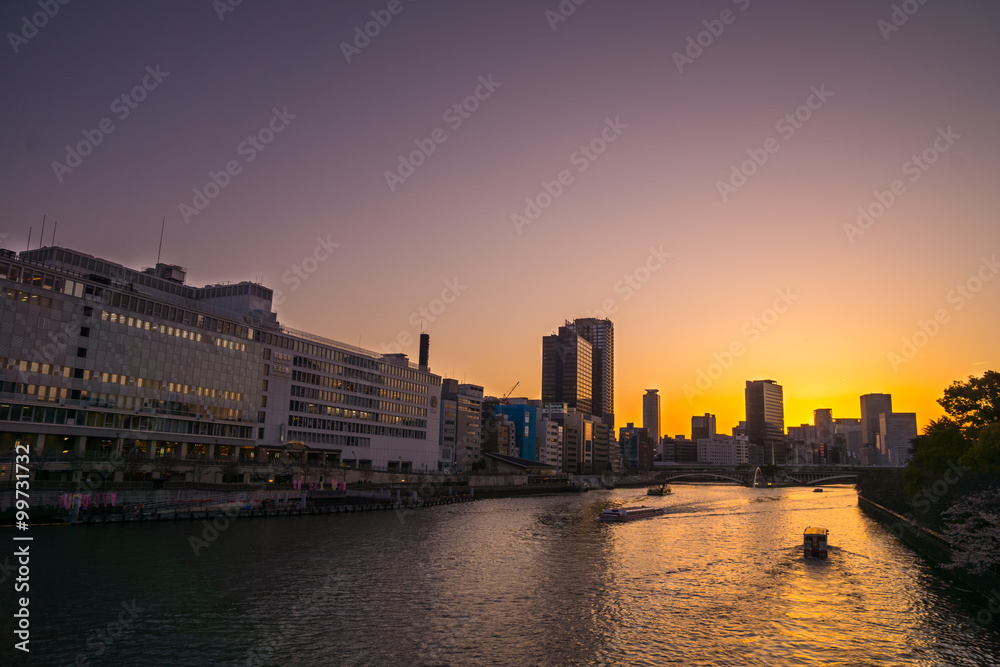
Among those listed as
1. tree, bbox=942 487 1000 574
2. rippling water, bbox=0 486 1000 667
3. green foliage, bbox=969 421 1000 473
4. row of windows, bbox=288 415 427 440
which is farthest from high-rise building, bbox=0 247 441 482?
green foliage, bbox=969 421 1000 473

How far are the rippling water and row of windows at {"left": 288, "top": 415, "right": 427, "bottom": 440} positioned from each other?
67002mm

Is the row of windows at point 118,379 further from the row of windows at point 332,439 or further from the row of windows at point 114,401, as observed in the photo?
the row of windows at point 332,439

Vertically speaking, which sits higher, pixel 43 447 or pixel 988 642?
pixel 43 447

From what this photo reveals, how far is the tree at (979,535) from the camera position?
155 ft

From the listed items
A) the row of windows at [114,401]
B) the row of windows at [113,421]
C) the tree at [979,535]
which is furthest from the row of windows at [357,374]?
the tree at [979,535]

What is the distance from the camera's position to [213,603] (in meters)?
43.7

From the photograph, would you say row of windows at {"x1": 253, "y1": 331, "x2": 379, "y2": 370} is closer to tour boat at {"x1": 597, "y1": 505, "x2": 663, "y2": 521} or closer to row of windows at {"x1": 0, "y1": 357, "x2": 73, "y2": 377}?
row of windows at {"x1": 0, "y1": 357, "x2": 73, "y2": 377}

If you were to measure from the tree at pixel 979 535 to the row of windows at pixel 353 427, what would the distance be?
124 metres

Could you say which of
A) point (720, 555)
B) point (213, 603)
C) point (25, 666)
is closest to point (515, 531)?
point (720, 555)

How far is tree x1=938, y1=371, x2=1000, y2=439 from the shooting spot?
3506 inches

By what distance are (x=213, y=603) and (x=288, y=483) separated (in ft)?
283

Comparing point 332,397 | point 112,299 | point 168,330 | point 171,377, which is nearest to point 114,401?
point 171,377

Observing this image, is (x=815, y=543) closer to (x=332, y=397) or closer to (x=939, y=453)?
(x=939, y=453)

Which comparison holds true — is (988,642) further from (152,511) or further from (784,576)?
(152,511)
